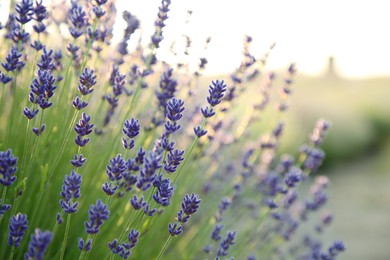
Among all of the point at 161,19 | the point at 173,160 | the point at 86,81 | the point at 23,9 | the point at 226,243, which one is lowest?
the point at 226,243

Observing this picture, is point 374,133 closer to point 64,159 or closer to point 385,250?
point 385,250

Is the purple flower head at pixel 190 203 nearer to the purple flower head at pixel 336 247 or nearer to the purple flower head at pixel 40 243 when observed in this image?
the purple flower head at pixel 40 243

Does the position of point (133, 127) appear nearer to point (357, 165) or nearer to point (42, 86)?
point (42, 86)

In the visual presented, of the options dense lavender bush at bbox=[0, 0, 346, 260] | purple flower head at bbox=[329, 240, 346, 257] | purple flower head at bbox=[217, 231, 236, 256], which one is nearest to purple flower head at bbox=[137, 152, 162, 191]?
dense lavender bush at bbox=[0, 0, 346, 260]

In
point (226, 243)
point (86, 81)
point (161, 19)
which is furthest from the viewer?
point (161, 19)

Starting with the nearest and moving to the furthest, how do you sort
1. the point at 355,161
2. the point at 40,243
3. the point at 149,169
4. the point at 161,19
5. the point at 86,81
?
the point at 40,243 → the point at 149,169 → the point at 86,81 → the point at 161,19 → the point at 355,161

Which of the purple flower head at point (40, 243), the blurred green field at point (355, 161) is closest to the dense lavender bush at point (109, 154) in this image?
the purple flower head at point (40, 243)

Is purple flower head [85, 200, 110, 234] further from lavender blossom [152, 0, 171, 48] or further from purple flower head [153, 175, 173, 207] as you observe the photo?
lavender blossom [152, 0, 171, 48]

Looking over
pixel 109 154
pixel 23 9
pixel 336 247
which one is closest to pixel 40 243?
pixel 23 9

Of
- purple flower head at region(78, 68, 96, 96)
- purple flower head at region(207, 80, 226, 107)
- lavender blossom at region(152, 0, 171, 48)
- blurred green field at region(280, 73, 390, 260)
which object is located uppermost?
lavender blossom at region(152, 0, 171, 48)
